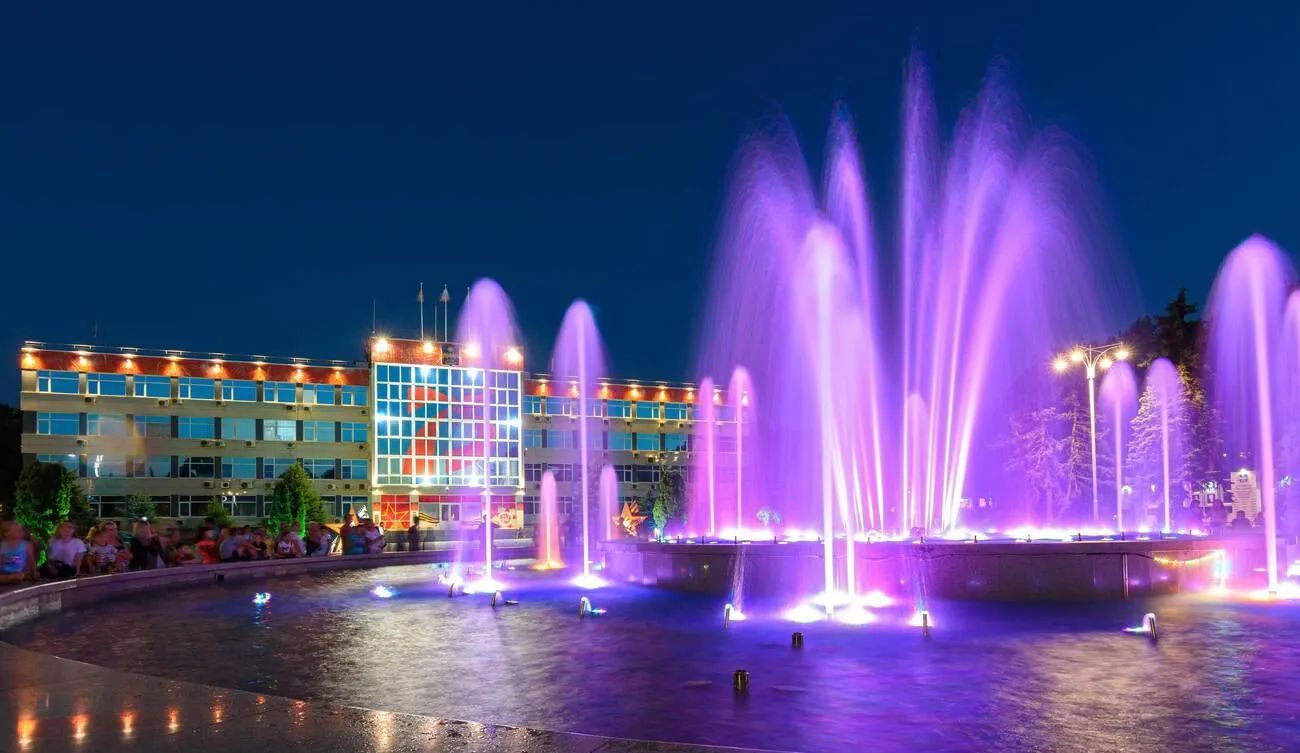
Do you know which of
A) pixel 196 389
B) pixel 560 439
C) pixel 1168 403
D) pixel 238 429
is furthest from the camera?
pixel 560 439

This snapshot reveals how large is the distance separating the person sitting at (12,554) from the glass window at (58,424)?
2124 inches

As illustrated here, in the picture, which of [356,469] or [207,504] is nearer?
[207,504]

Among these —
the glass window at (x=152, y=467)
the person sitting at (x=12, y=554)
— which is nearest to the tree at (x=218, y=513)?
the glass window at (x=152, y=467)

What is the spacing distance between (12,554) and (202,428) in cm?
5539

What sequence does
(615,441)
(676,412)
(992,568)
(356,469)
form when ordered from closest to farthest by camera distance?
(992,568), (356,469), (615,441), (676,412)

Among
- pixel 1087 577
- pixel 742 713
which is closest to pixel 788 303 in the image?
pixel 1087 577

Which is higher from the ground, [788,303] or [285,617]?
[788,303]

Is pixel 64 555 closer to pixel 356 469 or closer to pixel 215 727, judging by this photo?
pixel 215 727

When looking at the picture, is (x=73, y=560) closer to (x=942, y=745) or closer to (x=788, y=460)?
(x=942, y=745)

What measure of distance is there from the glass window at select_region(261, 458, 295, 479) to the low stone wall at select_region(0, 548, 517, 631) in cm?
3836

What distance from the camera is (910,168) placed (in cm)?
2544

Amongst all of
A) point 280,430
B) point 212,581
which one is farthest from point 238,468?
point 212,581

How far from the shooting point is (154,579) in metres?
22.2

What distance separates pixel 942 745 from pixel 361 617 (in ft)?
36.8
